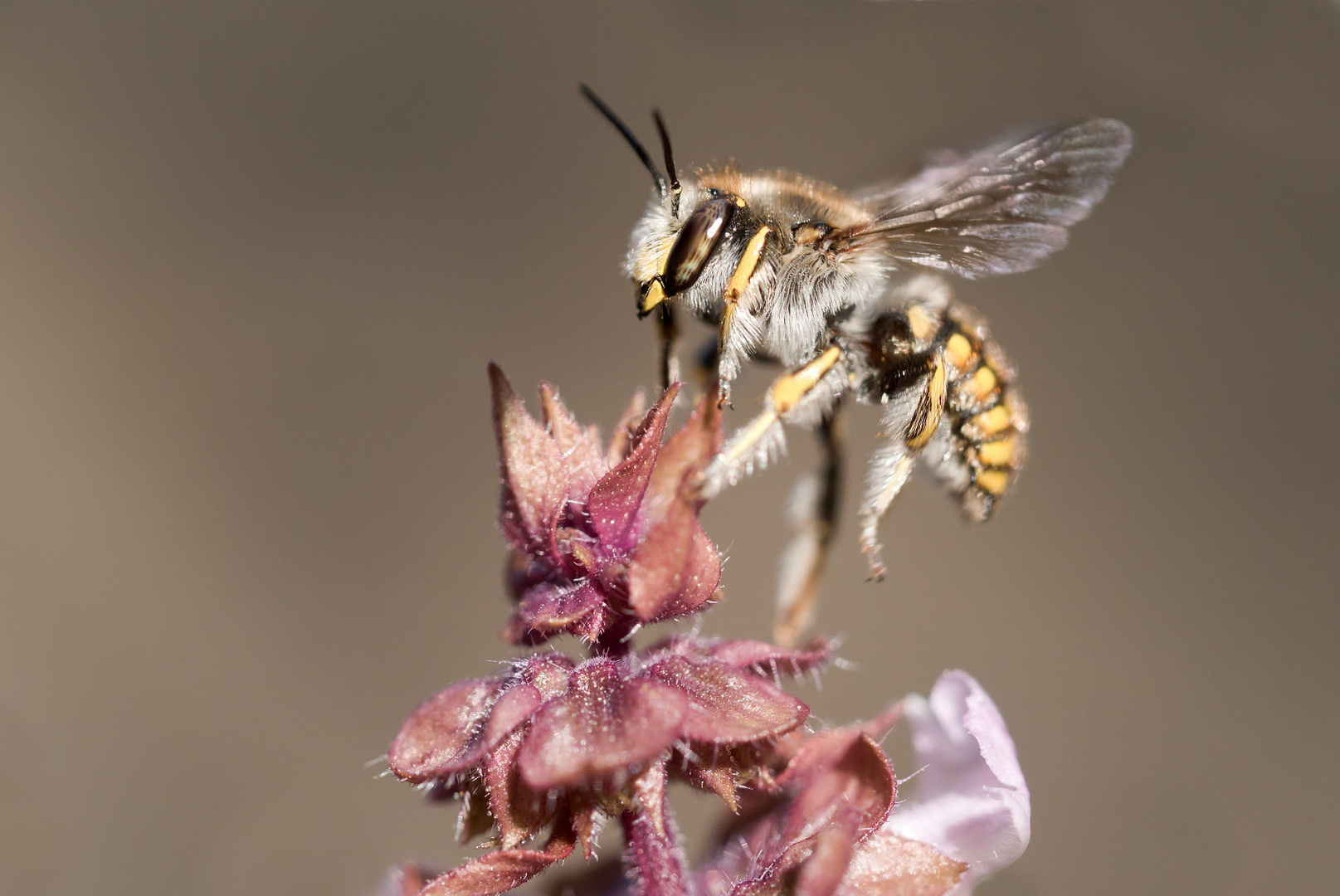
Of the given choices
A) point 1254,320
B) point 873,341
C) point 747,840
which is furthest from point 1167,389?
point 747,840

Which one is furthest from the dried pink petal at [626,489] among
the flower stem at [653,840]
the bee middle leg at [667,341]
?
the bee middle leg at [667,341]

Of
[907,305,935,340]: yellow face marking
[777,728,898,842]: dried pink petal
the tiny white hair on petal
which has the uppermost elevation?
[907,305,935,340]: yellow face marking

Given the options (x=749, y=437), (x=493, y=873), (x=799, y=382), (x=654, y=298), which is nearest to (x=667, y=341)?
(x=654, y=298)

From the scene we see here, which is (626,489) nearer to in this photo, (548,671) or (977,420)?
(548,671)

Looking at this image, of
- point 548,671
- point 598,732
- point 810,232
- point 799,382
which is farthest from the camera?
point 810,232

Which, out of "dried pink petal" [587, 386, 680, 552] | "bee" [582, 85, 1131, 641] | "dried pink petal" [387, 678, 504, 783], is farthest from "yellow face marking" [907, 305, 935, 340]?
"dried pink petal" [387, 678, 504, 783]

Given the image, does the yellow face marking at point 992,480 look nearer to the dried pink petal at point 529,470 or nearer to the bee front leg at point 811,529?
the bee front leg at point 811,529

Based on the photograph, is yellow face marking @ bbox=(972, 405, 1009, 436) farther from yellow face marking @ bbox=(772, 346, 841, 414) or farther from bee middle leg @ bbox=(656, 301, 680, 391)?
bee middle leg @ bbox=(656, 301, 680, 391)
